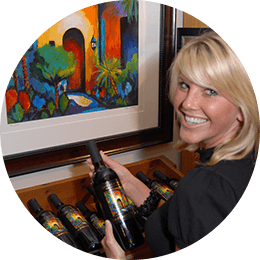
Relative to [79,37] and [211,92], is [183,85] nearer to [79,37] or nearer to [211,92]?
[211,92]

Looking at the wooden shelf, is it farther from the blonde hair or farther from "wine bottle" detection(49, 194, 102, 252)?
the blonde hair

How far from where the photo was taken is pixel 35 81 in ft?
2.45

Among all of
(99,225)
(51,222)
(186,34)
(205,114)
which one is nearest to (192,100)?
(205,114)

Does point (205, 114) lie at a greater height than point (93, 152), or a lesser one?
greater

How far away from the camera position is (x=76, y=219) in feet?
2.67

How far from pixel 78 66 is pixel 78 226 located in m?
0.46

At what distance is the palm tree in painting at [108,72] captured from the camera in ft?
2.58

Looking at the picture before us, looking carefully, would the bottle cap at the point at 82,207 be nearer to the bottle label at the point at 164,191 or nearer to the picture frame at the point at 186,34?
the bottle label at the point at 164,191


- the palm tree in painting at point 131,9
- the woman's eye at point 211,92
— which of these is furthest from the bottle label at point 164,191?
the palm tree in painting at point 131,9

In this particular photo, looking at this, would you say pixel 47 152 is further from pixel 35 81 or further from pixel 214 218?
pixel 214 218

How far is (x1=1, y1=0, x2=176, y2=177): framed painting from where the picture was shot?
745mm

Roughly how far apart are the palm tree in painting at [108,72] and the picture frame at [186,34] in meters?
0.18

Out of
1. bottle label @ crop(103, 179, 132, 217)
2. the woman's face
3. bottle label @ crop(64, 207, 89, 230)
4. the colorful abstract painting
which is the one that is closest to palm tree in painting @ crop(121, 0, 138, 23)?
the colorful abstract painting

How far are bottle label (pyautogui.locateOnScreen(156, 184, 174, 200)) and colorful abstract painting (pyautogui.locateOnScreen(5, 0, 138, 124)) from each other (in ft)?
0.93
